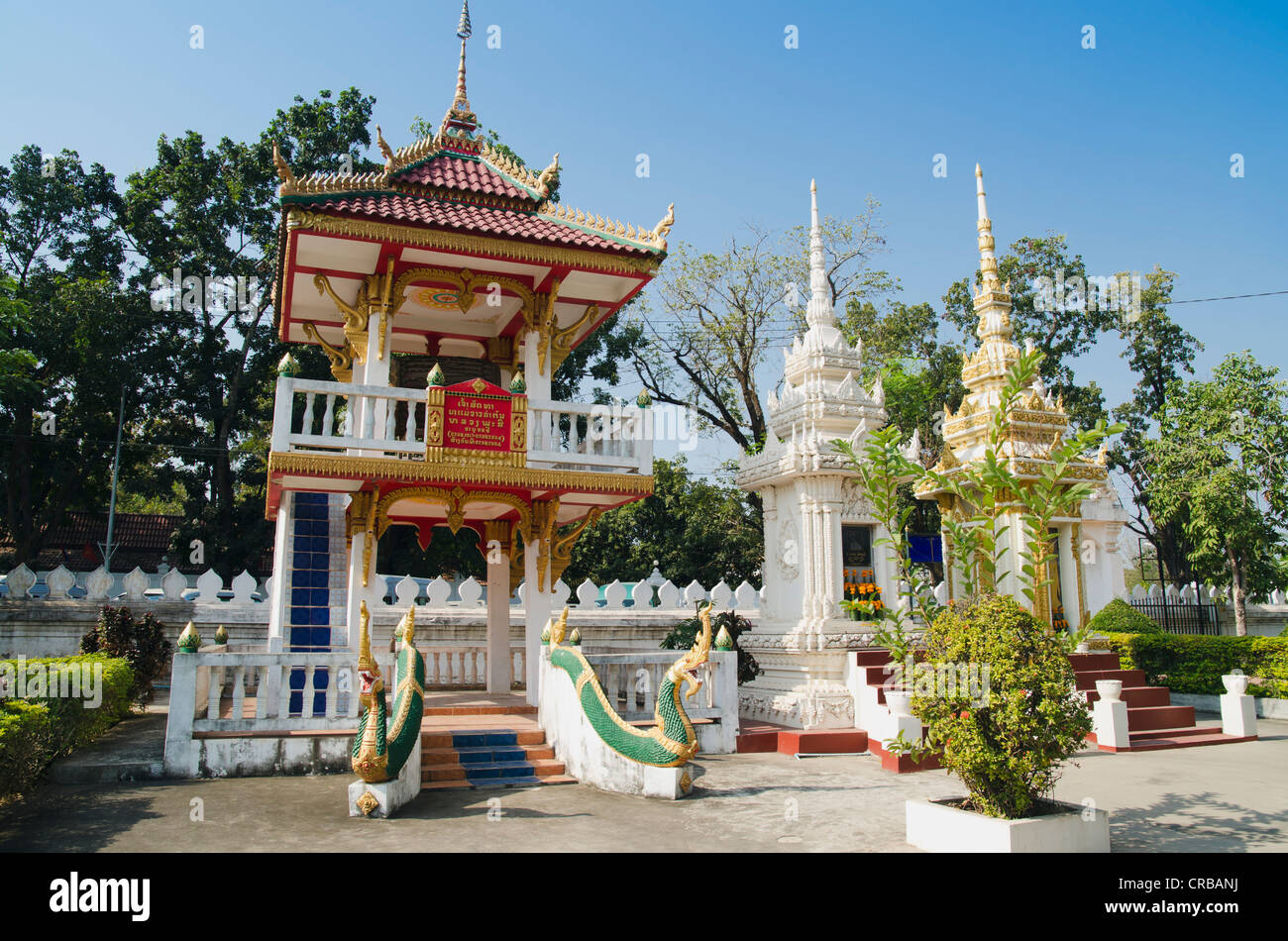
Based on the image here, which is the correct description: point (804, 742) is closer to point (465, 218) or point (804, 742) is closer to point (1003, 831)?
point (1003, 831)

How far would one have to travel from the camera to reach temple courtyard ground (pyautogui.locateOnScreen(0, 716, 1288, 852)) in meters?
6.60

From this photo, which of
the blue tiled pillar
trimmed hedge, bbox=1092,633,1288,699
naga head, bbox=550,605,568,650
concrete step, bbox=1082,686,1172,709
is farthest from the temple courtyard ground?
trimmed hedge, bbox=1092,633,1288,699

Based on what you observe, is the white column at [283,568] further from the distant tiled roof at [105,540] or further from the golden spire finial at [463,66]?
the distant tiled roof at [105,540]

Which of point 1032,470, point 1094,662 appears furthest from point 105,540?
point 1094,662

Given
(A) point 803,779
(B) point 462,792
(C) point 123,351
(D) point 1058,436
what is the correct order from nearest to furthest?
(B) point 462,792
(A) point 803,779
(D) point 1058,436
(C) point 123,351

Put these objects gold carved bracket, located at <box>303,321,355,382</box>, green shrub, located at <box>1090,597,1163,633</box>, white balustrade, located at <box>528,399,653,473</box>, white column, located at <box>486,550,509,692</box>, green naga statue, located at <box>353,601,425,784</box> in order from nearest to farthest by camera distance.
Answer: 1. green naga statue, located at <box>353,601,425,784</box>
2. white balustrade, located at <box>528,399,653,473</box>
3. gold carved bracket, located at <box>303,321,355,382</box>
4. white column, located at <box>486,550,509,692</box>
5. green shrub, located at <box>1090,597,1163,633</box>

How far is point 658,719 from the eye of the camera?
28.3 feet

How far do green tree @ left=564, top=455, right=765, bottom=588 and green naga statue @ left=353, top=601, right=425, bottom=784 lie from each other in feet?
58.1

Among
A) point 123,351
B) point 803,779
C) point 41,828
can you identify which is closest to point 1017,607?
point 803,779

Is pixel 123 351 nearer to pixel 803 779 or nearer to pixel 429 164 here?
pixel 429 164

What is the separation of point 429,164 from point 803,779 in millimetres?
9622

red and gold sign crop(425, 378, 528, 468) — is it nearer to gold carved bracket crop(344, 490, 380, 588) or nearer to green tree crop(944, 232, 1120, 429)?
gold carved bracket crop(344, 490, 380, 588)

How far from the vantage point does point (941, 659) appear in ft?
21.4

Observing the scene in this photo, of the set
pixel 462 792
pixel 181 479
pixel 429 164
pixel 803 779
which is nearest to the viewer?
pixel 462 792
